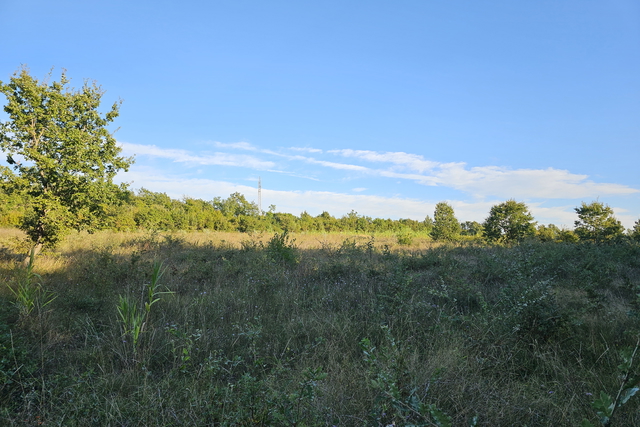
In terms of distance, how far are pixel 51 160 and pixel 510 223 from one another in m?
20.5

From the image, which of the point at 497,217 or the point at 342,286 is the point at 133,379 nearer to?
the point at 342,286

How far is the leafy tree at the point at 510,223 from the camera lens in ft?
58.8

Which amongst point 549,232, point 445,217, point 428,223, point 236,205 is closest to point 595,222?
point 549,232

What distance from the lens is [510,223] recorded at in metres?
18.1

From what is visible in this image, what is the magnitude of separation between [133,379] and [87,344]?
1281 millimetres

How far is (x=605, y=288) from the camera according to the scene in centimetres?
607

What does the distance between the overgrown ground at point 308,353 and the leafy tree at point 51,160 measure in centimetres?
250

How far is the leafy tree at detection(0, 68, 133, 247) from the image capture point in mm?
8172

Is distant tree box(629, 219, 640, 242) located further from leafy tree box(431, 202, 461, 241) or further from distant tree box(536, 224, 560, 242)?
leafy tree box(431, 202, 461, 241)

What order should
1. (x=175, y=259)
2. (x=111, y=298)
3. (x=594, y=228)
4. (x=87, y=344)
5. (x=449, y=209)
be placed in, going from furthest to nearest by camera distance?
(x=449, y=209) < (x=594, y=228) < (x=175, y=259) < (x=111, y=298) < (x=87, y=344)

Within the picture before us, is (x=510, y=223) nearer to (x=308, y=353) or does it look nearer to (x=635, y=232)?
(x=635, y=232)

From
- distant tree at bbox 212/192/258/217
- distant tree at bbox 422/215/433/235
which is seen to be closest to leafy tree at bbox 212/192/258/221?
distant tree at bbox 212/192/258/217

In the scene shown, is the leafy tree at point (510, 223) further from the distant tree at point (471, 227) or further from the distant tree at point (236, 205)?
the distant tree at point (236, 205)

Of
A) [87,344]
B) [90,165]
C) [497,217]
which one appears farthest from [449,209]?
[87,344]
